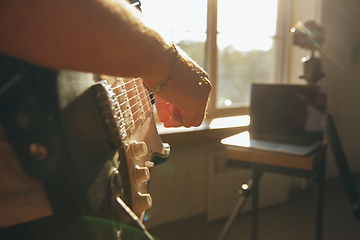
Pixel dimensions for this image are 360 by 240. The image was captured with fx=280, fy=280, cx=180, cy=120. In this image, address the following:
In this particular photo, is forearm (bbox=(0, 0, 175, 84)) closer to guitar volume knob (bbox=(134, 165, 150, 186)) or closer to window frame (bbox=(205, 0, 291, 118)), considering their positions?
guitar volume knob (bbox=(134, 165, 150, 186))

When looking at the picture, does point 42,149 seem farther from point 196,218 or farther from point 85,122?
point 196,218

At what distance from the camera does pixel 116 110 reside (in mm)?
503

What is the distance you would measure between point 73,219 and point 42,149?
11 centimetres

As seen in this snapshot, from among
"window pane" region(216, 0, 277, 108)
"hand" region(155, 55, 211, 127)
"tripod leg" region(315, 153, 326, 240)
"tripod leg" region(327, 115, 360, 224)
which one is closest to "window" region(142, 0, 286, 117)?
"window pane" region(216, 0, 277, 108)

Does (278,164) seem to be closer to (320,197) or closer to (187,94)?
(320,197)

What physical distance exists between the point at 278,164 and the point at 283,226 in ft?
2.83

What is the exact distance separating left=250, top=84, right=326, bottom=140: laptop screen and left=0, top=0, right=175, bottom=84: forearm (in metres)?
1.29

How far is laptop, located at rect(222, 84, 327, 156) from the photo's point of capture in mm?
1448

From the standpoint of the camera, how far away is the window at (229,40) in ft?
6.41

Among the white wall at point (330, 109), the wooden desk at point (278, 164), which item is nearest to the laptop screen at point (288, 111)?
the wooden desk at point (278, 164)

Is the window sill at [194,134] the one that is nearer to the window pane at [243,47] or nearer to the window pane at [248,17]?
the window pane at [243,47]

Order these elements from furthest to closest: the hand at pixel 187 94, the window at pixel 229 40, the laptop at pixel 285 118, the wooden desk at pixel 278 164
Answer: the window at pixel 229 40 < the laptop at pixel 285 118 < the wooden desk at pixel 278 164 < the hand at pixel 187 94

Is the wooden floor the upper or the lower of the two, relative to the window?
lower

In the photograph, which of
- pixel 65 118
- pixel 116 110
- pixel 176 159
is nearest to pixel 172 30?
pixel 176 159
